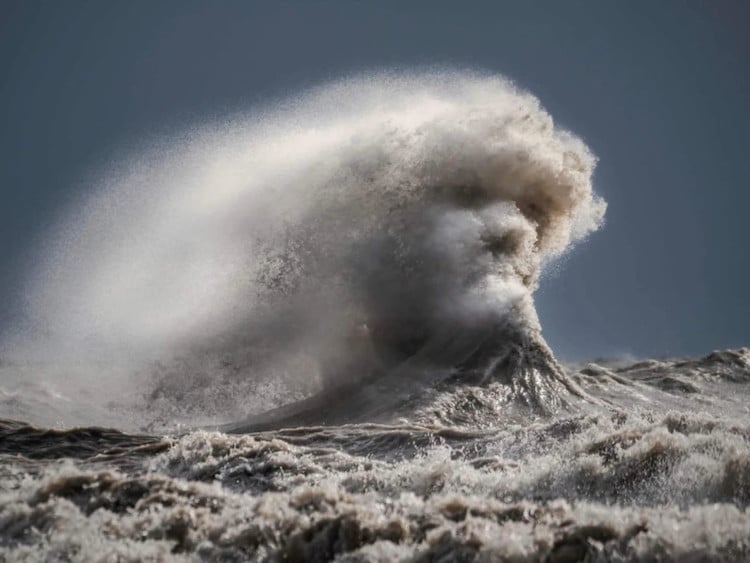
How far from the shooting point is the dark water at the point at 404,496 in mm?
7402

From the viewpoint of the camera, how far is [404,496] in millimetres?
10055

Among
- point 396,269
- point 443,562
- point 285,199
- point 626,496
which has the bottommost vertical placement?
point 443,562

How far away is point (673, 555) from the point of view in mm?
6508

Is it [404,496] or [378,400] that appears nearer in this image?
[404,496]

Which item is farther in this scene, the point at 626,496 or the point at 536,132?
the point at 536,132

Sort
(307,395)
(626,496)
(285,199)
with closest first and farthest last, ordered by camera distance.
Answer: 1. (626,496)
2. (307,395)
3. (285,199)

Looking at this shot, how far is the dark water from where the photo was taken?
24.3 feet

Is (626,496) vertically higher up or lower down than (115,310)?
lower down

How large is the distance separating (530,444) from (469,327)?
12746mm

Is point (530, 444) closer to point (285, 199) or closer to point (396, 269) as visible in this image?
point (396, 269)

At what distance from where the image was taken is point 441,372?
25.0 m

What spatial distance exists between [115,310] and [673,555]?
3883cm

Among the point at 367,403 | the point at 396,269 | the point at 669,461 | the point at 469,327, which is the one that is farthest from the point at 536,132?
the point at 669,461

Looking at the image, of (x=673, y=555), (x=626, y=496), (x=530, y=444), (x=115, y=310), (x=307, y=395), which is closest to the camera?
(x=673, y=555)
